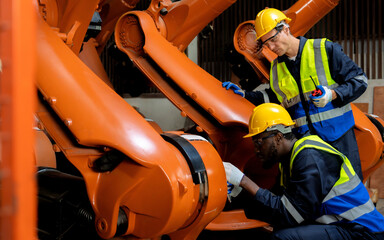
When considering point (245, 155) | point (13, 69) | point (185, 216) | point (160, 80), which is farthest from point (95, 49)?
point (13, 69)

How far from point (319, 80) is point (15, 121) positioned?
230 cm

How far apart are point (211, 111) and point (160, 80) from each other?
62cm

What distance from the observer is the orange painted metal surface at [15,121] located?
2.26 ft

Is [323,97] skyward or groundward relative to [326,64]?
groundward

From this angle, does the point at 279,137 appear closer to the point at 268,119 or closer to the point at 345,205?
the point at 268,119

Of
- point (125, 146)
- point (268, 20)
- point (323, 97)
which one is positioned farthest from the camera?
point (268, 20)

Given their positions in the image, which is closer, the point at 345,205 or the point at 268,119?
the point at 345,205

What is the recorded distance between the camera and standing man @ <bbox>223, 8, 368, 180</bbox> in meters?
2.61

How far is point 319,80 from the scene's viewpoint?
106 inches

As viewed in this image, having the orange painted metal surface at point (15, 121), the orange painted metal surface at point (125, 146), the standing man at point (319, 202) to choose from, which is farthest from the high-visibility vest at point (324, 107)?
the orange painted metal surface at point (15, 121)

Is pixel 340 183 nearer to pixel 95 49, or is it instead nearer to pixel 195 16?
pixel 195 16

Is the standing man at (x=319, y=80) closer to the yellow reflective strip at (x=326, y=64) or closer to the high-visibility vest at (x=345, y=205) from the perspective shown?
the yellow reflective strip at (x=326, y=64)

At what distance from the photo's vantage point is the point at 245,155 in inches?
117

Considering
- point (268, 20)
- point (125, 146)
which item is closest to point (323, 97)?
point (268, 20)
